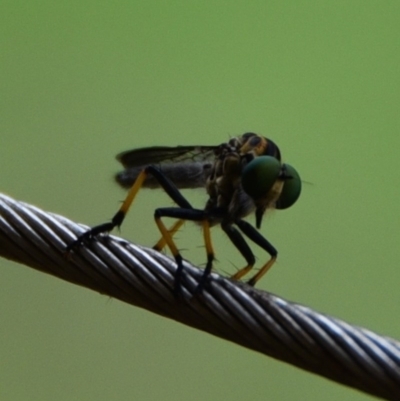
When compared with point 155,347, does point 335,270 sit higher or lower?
higher

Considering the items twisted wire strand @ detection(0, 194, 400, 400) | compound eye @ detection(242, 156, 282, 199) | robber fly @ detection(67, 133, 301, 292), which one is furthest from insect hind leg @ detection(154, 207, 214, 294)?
twisted wire strand @ detection(0, 194, 400, 400)

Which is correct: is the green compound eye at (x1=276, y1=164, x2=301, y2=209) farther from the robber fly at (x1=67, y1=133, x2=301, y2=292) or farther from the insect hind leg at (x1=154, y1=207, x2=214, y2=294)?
the insect hind leg at (x1=154, y1=207, x2=214, y2=294)

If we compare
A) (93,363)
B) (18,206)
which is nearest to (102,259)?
(18,206)

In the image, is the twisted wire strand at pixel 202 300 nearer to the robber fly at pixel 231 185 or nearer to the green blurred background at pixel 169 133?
the robber fly at pixel 231 185

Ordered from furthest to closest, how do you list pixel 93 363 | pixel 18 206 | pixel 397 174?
pixel 397 174 < pixel 93 363 < pixel 18 206

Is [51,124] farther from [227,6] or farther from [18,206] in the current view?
[18,206]

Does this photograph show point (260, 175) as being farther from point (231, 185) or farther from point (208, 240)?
point (208, 240)

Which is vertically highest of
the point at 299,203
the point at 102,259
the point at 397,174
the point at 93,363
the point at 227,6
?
the point at 227,6
